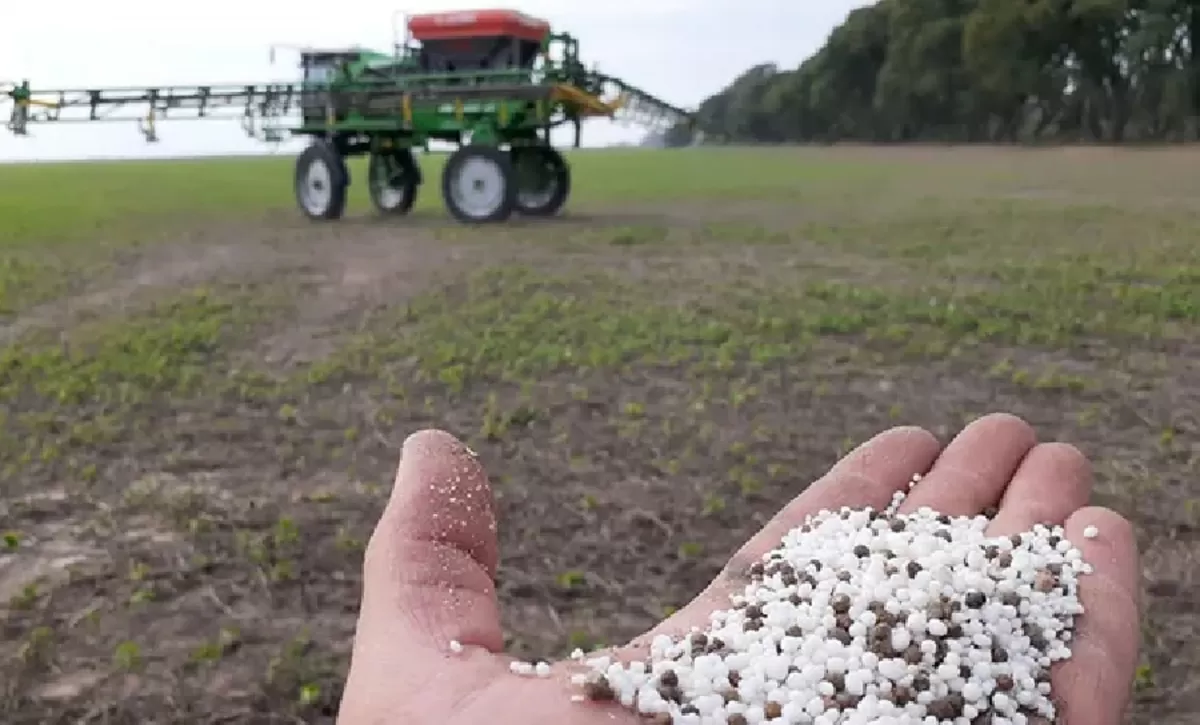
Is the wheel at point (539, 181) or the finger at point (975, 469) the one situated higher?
the wheel at point (539, 181)

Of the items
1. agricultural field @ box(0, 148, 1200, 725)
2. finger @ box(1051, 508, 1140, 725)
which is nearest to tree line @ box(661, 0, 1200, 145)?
agricultural field @ box(0, 148, 1200, 725)

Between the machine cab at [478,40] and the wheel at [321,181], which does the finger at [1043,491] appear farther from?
the wheel at [321,181]

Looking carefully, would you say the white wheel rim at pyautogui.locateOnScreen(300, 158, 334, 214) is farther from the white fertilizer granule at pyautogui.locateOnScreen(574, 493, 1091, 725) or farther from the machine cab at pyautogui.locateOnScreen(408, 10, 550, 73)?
the white fertilizer granule at pyautogui.locateOnScreen(574, 493, 1091, 725)

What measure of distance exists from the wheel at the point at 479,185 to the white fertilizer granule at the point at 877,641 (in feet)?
31.3

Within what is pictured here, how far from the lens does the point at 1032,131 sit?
3372cm

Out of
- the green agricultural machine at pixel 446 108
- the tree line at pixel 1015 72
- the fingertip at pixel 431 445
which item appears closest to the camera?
the fingertip at pixel 431 445

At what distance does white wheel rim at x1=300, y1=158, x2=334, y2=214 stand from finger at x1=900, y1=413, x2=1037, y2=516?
11.0 metres

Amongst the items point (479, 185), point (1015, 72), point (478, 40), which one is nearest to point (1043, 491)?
point (479, 185)

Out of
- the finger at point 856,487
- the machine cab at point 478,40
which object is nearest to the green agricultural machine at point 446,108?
the machine cab at point 478,40

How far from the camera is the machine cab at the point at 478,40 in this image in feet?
38.8

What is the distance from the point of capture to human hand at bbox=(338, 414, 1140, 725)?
5.57ft

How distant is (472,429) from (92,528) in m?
1.55

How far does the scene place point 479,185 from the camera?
11836 millimetres

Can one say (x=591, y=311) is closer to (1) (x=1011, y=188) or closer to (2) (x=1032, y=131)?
(1) (x=1011, y=188)
